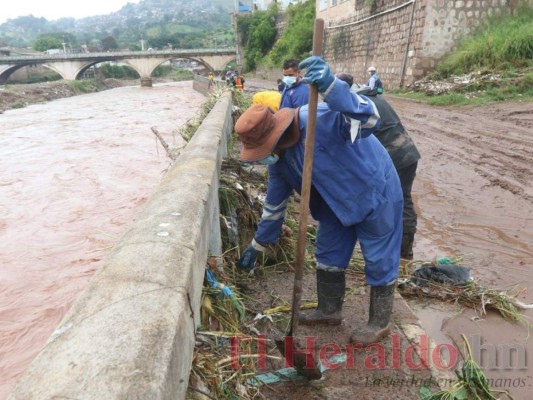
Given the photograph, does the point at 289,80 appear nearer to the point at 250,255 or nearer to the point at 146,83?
the point at 250,255

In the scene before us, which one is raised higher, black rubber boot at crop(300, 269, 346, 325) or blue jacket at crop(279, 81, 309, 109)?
blue jacket at crop(279, 81, 309, 109)

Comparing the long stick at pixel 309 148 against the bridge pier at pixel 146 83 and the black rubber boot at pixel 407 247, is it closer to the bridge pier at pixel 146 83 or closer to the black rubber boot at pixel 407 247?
the black rubber boot at pixel 407 247

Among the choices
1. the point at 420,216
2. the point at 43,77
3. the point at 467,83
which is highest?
the point at 467,83

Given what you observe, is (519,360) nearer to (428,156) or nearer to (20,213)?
(428,156)

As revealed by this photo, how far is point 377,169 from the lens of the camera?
2234 mm

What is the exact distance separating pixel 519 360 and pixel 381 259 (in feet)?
3.71

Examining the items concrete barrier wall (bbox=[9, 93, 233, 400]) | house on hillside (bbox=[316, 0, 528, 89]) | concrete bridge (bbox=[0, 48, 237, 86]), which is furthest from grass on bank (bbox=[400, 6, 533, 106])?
concrete bridge (bbox=[0, 48, 237, 86])

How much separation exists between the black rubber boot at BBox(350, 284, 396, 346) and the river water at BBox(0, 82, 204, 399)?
7.97 ft

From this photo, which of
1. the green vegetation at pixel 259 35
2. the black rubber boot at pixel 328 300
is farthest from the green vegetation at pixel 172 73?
the black rubber boot at pixel 328 300

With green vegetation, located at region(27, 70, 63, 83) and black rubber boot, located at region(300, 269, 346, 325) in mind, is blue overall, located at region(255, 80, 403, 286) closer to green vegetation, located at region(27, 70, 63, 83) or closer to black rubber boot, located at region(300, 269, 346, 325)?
black rubber boot, located at region(300, 269, 346, 325)

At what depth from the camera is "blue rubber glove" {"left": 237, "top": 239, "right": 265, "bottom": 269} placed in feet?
9.16

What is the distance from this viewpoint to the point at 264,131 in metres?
2.20

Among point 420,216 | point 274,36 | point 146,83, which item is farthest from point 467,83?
point 146,83

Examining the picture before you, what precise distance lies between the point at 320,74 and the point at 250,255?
4.45 feet
